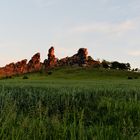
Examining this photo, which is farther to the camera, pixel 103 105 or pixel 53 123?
pixel 103 105

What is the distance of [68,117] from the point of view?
537 inches

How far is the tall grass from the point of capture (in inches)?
387

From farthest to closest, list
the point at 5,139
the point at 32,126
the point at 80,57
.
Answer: the point at 80,57
the point at 32,126
the point at 5,139

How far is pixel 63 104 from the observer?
1916 centimetres

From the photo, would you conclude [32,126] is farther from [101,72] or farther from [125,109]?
[101,72]

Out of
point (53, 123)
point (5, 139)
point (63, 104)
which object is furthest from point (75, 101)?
point (5, 139)

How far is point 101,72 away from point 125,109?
9031cm

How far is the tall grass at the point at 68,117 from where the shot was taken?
9836 mm

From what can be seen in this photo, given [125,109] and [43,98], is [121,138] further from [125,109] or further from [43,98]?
[43,98]

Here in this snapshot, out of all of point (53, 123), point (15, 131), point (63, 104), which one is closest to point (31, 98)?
point (63, 104)

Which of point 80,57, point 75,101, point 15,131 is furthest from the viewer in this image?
point 80,57

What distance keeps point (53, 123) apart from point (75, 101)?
8.22 m

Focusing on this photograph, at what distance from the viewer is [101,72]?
107m

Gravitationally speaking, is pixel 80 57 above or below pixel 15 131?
above
